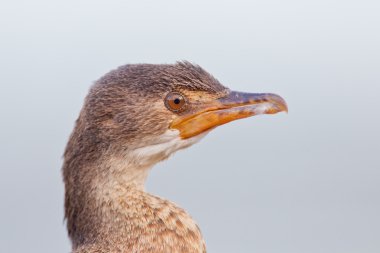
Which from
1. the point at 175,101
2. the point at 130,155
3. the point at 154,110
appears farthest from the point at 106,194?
the point at 175,101

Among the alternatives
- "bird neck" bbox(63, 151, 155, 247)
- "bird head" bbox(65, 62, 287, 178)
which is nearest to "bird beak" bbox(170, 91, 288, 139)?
"bird head" bbox(65, 62, 287, 178)

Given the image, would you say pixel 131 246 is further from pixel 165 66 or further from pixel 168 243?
pixel 165 66

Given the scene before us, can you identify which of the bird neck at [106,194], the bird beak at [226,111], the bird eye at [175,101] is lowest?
the bird neck at [106,194]

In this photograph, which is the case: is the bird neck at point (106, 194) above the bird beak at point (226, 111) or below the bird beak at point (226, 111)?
below

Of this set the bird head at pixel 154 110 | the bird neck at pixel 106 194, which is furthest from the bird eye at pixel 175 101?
the bird neck at pixel 106 194

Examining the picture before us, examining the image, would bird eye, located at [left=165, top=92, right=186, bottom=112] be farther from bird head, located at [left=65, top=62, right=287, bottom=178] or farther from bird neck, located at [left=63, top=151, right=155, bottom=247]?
bird neck, located at [left=63, top=151, right=155, bottom=247]

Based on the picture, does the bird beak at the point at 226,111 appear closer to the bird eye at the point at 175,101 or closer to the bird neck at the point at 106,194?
the bird eye at the point at 175,101

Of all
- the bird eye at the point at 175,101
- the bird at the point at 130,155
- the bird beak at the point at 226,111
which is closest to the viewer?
the bird at the point at 130,155
